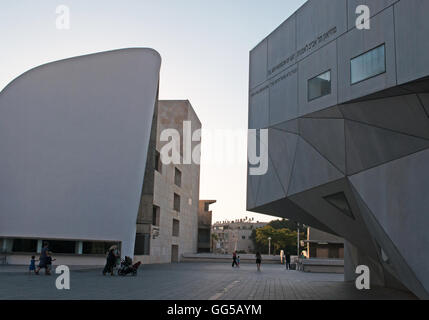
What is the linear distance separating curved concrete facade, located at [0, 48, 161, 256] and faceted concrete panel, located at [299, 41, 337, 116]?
18138mm

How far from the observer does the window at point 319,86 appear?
13.0 m

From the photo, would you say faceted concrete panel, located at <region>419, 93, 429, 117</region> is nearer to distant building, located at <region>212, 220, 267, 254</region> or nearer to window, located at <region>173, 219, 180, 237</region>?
window, located at <region>173, 219, 180, 237</region>

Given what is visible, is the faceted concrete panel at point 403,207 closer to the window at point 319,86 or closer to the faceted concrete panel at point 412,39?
the faceted concrete panel at point 412,39

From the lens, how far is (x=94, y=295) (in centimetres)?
1206

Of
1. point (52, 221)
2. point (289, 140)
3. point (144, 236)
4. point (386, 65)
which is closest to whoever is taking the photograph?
point (386, 65)

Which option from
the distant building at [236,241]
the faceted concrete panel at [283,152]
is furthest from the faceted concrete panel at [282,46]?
the distant building at [236,241]

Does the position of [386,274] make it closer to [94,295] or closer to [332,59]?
[332,59]

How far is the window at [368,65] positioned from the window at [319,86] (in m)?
0.92

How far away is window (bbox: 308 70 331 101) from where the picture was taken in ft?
42.7

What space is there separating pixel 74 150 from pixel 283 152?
17.1m

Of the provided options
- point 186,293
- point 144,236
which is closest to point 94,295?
point 186,293

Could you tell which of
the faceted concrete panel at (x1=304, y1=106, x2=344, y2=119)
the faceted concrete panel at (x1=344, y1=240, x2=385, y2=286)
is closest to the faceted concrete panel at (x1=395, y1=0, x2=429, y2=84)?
the faceted concrete panel at (x1=304, y1=106, x2=344, y2=119)

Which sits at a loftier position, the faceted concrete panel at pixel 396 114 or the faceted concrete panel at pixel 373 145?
the faceted concrete panel at pixel 396 114
